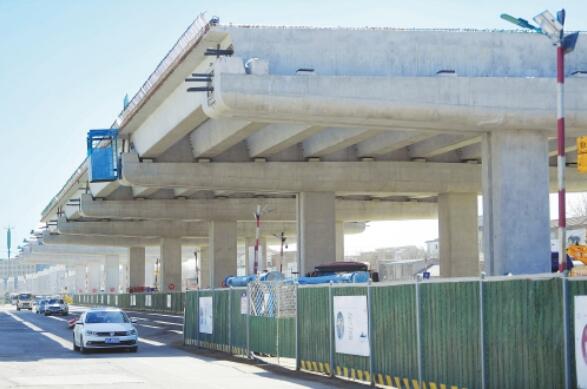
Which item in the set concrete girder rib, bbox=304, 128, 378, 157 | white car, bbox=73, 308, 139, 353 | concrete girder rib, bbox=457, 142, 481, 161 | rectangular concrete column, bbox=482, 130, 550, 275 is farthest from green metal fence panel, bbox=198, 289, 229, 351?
concrete girder rib, bbox=457, 142, 481, 161

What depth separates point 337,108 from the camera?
29.6 metres

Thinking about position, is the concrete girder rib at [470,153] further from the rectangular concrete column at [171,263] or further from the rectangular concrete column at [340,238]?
the rectangular concrete column at [171,263]

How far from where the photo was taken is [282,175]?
47031 millimetres

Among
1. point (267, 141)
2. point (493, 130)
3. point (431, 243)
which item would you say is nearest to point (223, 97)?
point (493, 130)

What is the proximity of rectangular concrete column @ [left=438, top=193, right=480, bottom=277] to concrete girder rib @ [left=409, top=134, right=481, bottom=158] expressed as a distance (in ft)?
22.0

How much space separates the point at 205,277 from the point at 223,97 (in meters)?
89.8

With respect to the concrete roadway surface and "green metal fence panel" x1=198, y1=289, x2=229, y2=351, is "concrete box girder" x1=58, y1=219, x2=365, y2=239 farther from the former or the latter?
"green metal fence panel" x1=198, y1=289, x2=229, y2=351

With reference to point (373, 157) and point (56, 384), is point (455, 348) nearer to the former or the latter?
point (56, 384)

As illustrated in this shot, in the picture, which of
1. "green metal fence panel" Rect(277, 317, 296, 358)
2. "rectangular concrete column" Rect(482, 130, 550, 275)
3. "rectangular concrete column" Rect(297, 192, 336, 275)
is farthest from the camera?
"rectangular concrete column" Rect(297, 192, 336, 275)

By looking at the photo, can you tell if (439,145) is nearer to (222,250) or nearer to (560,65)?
(560,65)

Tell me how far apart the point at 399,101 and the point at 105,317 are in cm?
1128

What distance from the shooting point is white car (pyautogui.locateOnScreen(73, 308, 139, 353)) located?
30.5m

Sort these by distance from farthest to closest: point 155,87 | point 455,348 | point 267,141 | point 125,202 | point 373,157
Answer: point 125,202, point 373,157, point 267,141, point 155,87, point 455,348

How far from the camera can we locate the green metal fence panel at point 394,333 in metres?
18.8
